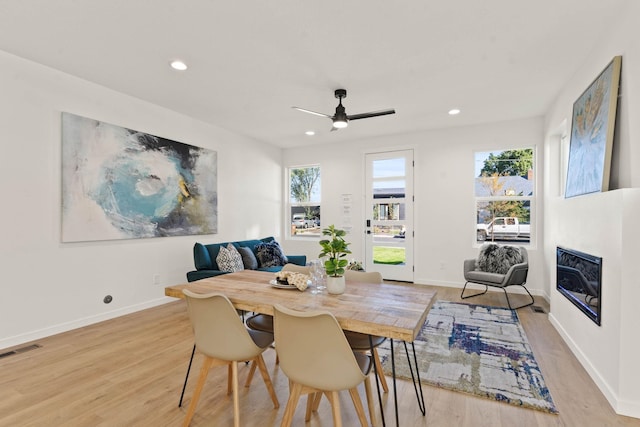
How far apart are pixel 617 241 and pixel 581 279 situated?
73 centimetres

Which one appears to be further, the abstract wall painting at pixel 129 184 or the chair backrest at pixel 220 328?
the abstract wall painting at pixel 129 184

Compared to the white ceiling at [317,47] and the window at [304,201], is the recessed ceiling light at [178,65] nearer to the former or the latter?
the white ceiling at [317,47]

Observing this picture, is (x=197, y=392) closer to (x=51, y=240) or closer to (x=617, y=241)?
(x=51, y=240)

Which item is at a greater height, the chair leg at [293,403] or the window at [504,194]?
the window at [504,194]

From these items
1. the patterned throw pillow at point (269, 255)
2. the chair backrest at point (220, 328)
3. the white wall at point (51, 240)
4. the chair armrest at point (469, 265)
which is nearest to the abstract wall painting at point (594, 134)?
the chair armrest at point (469, 265)

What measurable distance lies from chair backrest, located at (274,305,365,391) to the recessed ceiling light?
2635mm

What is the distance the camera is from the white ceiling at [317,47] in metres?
2.23

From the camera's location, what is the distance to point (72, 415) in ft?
6.24

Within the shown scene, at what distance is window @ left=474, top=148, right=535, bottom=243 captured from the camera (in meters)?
4.83

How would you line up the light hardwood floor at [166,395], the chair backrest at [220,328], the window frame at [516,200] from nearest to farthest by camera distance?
the chair backrest at [220,328], the light hardwood floor at [166,395], the window frame at [516,200]

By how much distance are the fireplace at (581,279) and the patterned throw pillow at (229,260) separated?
3.64 meters

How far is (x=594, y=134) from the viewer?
2578 millimetres

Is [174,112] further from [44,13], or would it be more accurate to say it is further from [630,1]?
[630,1]

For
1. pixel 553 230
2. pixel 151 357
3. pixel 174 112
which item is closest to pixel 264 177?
pixel 174 112
